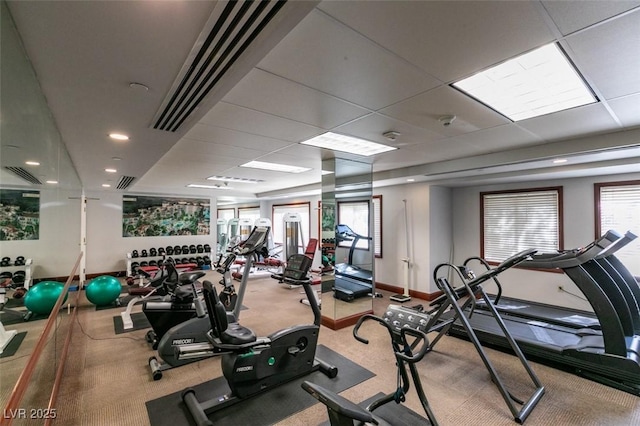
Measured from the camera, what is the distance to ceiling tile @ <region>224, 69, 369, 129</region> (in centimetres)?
193

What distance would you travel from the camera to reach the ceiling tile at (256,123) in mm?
2420

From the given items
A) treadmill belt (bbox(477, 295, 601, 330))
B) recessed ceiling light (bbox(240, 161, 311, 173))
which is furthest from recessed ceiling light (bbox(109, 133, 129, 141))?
treadmill belt (bbox(477, 295, 601, 330))

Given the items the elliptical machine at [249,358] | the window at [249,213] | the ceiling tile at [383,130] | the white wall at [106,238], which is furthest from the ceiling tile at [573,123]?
the window at [249,213]

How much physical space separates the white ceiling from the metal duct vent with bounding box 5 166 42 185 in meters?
0.16

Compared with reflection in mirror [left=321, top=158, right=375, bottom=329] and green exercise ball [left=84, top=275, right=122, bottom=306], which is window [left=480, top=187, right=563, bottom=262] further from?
green exercise ball [left=84, top=275, right=122, bottom=306]

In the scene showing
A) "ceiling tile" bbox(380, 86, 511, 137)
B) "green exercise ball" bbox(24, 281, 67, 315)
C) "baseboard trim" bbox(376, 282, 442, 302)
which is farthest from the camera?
"baseboard trim" bbox(376, 282, 442, 302)

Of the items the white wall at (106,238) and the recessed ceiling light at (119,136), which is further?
the white wall at (106,238)

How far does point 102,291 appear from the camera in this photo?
5.11 m

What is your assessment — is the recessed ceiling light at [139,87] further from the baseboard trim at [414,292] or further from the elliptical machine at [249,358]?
the baseboard trim at [414,292]

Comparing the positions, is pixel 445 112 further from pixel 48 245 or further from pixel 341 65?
pixel 48 245

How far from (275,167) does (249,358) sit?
130 inches

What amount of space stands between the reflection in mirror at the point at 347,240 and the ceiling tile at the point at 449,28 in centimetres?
272

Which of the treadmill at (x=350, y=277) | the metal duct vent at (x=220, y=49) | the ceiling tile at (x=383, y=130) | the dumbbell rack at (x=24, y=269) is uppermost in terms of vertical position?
the ceiling tile at (x=383, y=130)

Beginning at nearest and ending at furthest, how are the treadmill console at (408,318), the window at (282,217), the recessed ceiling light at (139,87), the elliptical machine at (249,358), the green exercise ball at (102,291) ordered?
the recessed ceiling light at (139,87) → the elliptical machine at (249,358) → the treadmill console at (408,318) → the green exercise ball at (102,291) → the window at (282,217)
